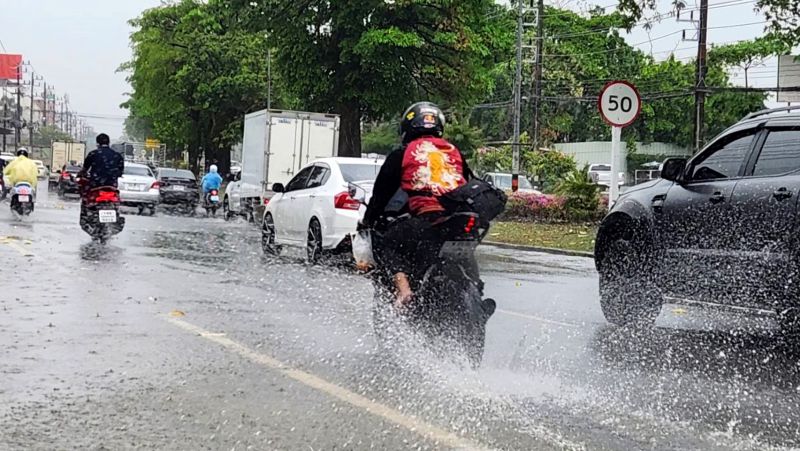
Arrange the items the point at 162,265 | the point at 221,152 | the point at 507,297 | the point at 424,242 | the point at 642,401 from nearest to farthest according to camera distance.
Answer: the point at 642,401
the point at 424,242
the point at 507,297
the point at 162,265
the point at 221,152

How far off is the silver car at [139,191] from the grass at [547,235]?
10271 millimetres

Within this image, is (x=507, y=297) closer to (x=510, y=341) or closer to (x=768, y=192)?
(x=510, y=341)

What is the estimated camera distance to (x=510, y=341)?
7.38 meters

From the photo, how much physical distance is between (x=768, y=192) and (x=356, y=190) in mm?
6095

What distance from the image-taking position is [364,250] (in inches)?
246

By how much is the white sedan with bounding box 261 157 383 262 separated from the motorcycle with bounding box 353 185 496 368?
6.28m

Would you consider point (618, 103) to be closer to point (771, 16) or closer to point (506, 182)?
point (771, 16)

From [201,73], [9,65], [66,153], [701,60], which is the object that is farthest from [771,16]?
[9,65]

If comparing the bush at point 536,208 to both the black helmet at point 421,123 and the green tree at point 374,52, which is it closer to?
the green tree at point 374,52

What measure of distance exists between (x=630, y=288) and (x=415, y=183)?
3081mm

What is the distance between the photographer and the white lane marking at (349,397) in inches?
177

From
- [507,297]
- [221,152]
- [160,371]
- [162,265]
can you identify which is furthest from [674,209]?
[221,152]

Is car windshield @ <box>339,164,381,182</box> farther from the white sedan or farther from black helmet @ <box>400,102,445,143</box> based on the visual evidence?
black helmet @ <box>400,102,445,143</box>

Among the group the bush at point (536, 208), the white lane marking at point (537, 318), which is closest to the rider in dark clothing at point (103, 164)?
the white lane marking at point (537, 318)
